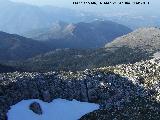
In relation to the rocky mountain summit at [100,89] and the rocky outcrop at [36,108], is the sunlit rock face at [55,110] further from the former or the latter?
the rocky mountain summit at [100,89]

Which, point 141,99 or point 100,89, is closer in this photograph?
point 141,99

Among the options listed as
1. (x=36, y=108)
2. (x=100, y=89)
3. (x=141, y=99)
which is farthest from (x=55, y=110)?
(x=141, y=99)

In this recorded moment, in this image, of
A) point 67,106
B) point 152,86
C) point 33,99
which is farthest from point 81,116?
point 152,86

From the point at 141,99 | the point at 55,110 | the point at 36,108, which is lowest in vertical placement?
the point at 55,110

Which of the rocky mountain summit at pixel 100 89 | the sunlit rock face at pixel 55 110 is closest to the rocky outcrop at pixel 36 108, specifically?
the sunlit rock face at pixel 55 110

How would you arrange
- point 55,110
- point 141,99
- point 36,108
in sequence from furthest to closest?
point 141,99 < point 55,110 < point 36,108

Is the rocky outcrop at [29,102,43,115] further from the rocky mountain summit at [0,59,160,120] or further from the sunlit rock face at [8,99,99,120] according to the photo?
the rocky mountain summit at [0,59,160,120]

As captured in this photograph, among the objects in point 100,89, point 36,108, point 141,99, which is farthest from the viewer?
point 100,89

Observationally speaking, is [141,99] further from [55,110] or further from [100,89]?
[55,110]

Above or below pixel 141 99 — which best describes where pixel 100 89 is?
above
